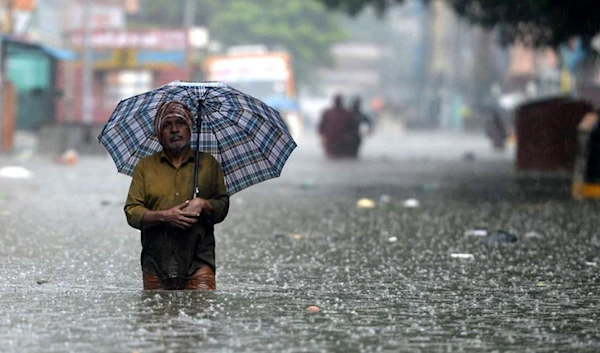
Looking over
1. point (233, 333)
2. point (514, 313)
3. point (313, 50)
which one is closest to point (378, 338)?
point (233, 333)

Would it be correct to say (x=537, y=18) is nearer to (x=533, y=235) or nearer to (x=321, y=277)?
(x=533, y=235)

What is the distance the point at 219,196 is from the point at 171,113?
1.81 ft

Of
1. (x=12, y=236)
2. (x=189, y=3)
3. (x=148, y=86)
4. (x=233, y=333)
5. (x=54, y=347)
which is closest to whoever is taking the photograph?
(x=54, y=347)

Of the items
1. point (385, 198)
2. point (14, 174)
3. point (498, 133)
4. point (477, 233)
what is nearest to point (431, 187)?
point (385, 198)

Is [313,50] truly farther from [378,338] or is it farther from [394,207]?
[378,338]

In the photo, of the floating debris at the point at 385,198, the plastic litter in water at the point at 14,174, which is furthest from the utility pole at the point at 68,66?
the floating debris at the point at 385,198

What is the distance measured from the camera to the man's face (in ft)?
26.9

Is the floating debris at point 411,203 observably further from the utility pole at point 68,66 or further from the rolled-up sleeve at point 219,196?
the utility pole at point 68,66

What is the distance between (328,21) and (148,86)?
30582 mm

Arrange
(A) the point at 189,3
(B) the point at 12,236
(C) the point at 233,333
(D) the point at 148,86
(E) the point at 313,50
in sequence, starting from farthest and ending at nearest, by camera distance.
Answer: (E) the point at 313,50, (A) the point at 189,3, (D) the point at 148,86, (B) the point at 12,236, (C) the point at 233,333

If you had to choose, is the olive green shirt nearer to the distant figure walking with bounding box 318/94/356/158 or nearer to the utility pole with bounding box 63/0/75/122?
the distant figure walking with bounding box 318/94/356/158

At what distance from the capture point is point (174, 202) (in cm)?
832

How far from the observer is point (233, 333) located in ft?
24.5

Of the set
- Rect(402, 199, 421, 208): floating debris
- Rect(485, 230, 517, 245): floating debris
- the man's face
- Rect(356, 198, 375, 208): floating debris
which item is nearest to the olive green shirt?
the man's face
